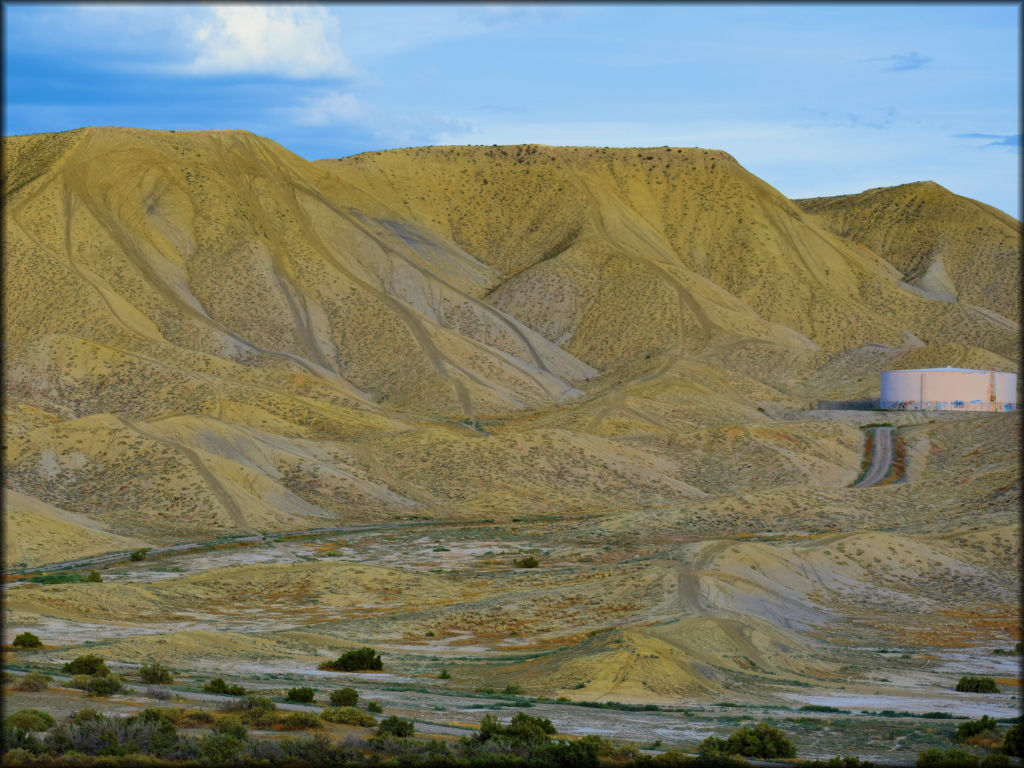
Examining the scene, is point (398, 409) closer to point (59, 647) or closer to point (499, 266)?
point (499, 266)

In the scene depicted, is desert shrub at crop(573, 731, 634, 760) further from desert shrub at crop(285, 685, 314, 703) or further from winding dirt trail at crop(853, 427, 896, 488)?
winding dirt trail at crop(853, 427, 896, 488)

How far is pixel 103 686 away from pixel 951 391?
10198 cm

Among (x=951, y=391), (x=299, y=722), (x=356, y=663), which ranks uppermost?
(x=951, y=391)

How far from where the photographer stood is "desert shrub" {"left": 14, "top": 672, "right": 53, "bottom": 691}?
25219 mm

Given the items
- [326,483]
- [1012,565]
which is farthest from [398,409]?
[1012,565]

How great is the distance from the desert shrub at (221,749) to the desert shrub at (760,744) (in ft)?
29.3

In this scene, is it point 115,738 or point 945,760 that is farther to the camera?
point 945,760

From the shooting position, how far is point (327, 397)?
110 meters

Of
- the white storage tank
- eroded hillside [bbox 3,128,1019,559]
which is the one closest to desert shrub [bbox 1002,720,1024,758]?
eroded hillside [bbox 3,128,1019,559]

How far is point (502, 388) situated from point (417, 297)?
26.6 m

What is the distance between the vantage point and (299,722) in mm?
23250

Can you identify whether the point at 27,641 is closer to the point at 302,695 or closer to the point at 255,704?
the point at 302,695

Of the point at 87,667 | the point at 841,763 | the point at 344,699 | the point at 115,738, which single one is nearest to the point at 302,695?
the point at 344,699

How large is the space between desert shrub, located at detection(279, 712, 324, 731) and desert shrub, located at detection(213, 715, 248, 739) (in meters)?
0.81
